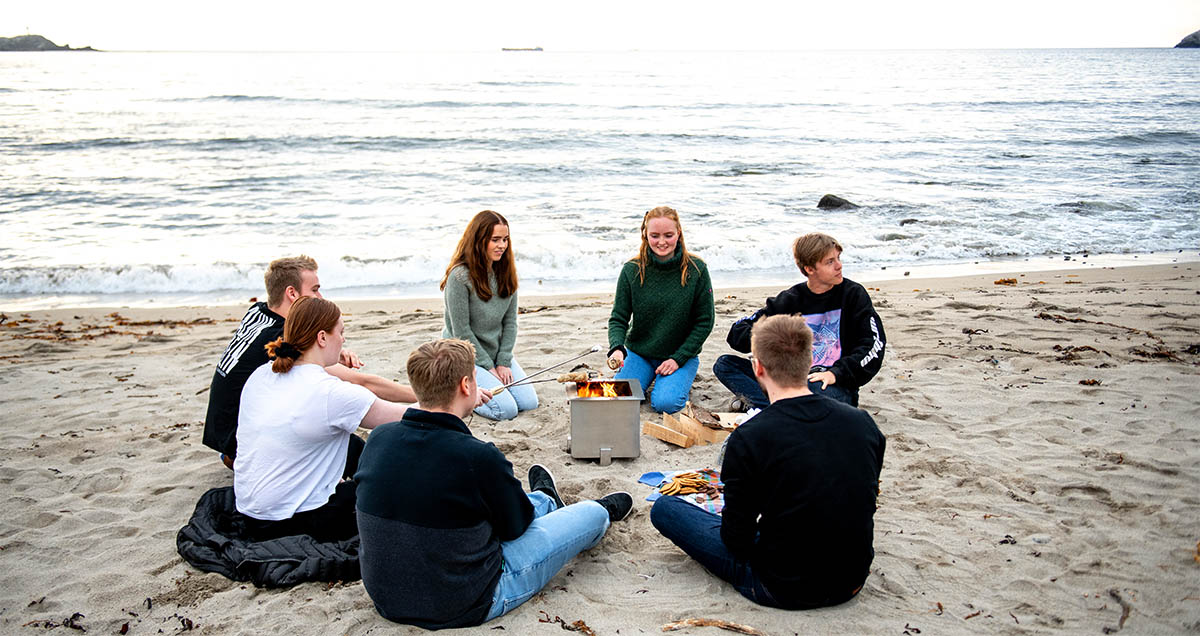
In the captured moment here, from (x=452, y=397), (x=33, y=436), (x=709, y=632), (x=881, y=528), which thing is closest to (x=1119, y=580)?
(x=881, y=528)

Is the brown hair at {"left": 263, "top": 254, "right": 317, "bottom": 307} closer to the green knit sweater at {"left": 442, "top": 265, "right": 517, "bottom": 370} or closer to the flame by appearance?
the green knit sweater at {"left": 442, "top": 265, "right": 517, "bottom": 370}

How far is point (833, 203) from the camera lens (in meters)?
16.6

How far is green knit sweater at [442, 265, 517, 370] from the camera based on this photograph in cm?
578

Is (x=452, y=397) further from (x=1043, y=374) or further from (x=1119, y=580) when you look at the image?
(x=1043, y=374)

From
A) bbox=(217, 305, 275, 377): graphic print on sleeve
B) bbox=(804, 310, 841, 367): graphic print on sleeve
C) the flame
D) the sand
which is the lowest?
the sand

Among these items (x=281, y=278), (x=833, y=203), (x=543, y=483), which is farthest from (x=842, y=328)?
(x=833, y=203)

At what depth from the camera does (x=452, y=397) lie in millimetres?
3066

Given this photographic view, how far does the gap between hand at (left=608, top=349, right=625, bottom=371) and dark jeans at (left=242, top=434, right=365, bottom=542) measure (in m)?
2.19

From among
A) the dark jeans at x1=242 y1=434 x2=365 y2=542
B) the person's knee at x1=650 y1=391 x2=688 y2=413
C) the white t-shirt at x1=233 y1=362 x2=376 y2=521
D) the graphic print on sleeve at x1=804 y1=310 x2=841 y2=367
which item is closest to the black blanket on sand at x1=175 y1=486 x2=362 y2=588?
the dark jeans at x1=242 y1=434 x2=365 y2=542

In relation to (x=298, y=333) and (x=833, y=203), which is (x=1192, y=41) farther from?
(x=298, y=333)

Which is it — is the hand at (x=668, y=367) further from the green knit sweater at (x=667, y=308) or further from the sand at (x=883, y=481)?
the sand at (x=883, y=481)

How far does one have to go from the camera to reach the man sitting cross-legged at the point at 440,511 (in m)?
2.96

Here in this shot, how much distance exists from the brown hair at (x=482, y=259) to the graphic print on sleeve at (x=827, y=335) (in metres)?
2.11

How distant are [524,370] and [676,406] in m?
1.51
